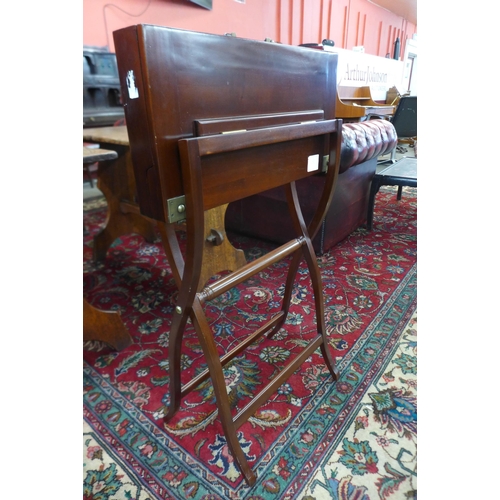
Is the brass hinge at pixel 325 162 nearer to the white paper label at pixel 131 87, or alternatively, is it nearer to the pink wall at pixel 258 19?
the white paper label at pixel 131 87

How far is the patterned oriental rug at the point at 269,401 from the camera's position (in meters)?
0.99

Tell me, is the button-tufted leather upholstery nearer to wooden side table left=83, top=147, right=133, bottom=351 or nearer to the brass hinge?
the brass hinge

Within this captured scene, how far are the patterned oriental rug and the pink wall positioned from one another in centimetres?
297

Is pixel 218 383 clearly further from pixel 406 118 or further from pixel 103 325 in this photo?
pixel 406 118

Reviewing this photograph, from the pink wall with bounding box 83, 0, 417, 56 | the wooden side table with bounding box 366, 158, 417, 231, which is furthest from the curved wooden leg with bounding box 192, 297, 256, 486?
the pink wall with bounding box 83, 0, 417, 56

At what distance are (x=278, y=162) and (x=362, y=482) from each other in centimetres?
93

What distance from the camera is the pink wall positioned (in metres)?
3.58

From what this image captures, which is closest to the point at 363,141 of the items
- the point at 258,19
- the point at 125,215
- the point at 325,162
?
the point at 325,162

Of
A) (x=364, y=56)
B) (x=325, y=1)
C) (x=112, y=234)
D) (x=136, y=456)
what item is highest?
(x=325, y=1)

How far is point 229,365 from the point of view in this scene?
1432mm

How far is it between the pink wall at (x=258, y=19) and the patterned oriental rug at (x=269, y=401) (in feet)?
9.75

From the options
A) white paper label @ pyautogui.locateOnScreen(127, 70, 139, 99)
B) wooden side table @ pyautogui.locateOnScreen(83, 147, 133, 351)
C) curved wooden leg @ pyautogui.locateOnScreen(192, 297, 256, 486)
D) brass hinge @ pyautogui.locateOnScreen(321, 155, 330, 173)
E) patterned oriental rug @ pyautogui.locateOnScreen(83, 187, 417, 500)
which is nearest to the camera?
white paper label @ pyautogui.locateOnScreen(127, 70, 139, 99)
